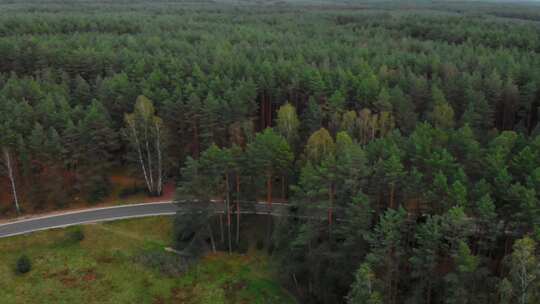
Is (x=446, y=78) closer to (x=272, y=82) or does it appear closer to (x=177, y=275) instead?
(x=272, y=82)

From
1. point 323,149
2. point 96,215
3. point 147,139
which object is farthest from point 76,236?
point 323,149

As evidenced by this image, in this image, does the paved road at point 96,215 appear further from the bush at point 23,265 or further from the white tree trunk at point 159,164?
the bush at point 23,265

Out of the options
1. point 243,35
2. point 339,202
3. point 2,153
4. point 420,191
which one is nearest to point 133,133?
point 2,153

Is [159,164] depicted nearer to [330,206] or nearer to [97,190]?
[97,190]

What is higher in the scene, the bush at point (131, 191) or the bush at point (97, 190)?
the bush at point (97, 190)

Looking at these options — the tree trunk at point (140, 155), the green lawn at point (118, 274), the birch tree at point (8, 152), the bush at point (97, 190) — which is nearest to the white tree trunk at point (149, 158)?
the tree trunk at point (140, 155)

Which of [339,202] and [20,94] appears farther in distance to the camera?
[20,94]
